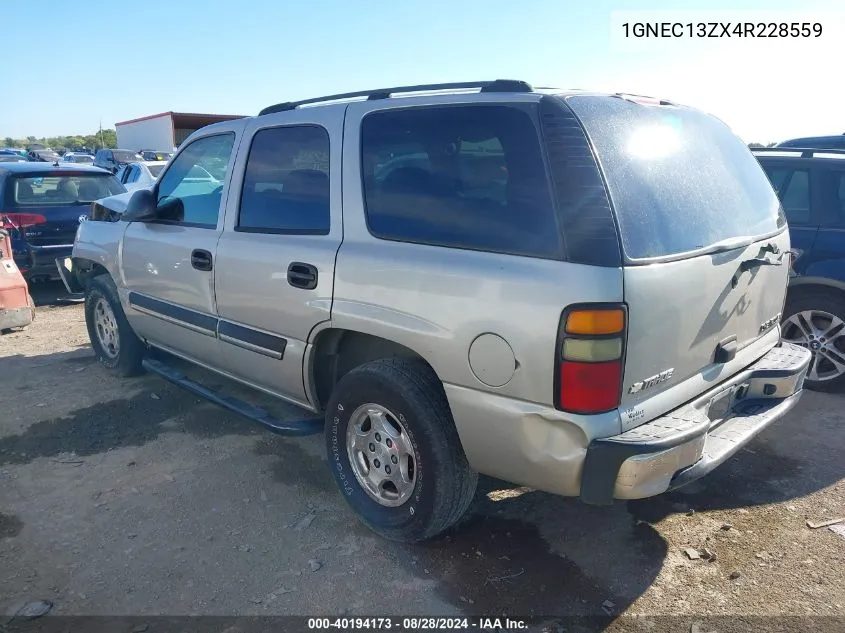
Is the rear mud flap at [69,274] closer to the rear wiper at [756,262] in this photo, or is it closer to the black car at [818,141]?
the rear wiper at [756,262]

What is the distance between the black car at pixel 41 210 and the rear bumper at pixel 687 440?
23.8 feet

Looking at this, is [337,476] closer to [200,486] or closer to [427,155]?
[200,486]

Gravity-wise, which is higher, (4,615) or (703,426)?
(703,426)

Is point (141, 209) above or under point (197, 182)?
under

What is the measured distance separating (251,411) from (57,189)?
19.9 feet

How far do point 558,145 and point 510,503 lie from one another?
1888 millimetres

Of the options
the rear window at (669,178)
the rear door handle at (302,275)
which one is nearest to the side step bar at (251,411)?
the rear door handle at (302,275)

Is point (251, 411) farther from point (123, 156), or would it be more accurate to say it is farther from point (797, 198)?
point (123, 156)

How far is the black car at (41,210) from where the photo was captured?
7.58 meters

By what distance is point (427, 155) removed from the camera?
279cm

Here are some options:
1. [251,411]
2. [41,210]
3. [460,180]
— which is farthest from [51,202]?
[460,180]

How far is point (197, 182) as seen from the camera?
13.4 feet

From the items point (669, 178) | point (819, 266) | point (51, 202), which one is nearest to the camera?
point (669, 178)

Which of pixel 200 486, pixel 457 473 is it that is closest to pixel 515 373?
pixel 457 473
